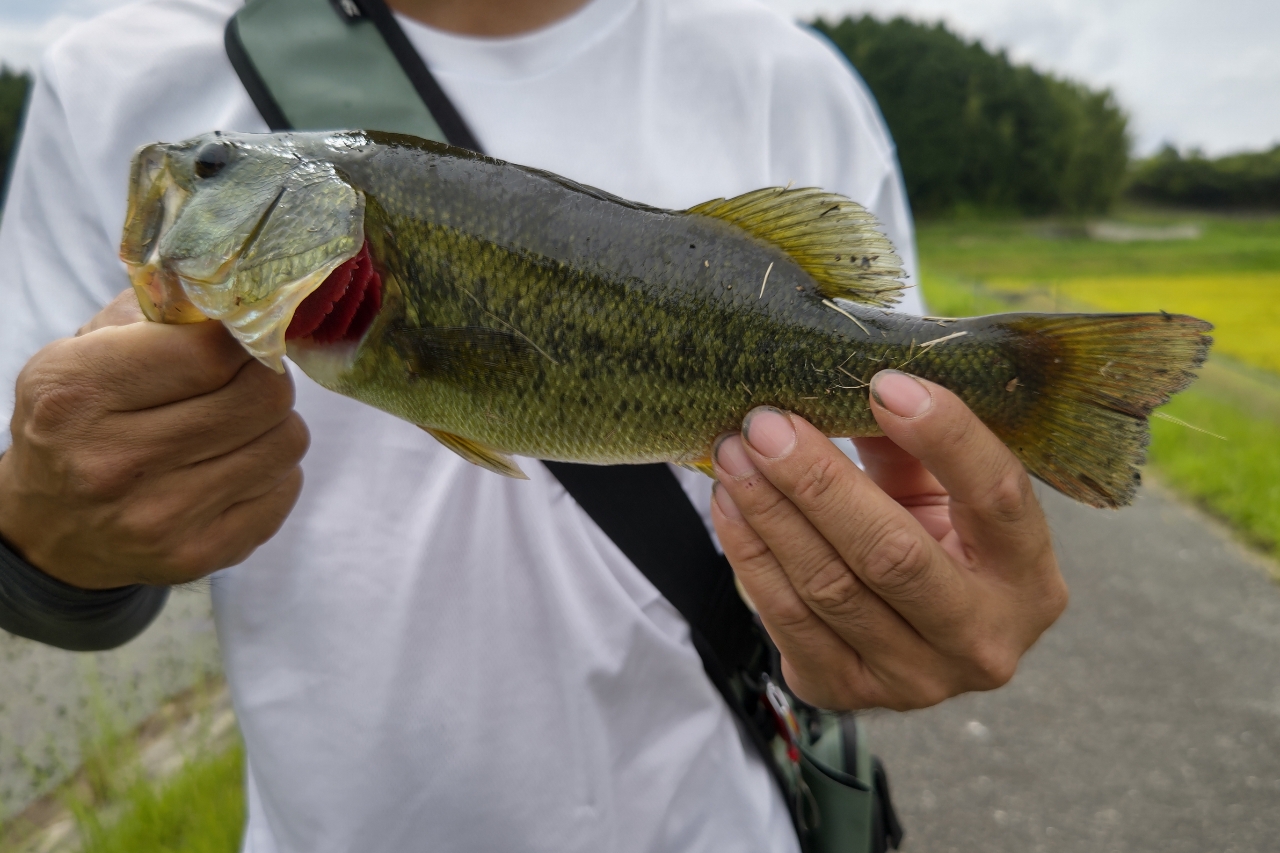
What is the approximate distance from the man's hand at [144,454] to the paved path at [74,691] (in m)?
2.43

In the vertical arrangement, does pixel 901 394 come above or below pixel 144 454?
above

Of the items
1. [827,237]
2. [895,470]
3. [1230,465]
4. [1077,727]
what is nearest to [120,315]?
[827,237]

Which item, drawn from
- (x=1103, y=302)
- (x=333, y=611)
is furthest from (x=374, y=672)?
(x=1103, y=302)

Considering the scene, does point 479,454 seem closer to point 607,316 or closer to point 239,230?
point 607,316

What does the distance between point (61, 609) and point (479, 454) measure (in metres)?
0.90

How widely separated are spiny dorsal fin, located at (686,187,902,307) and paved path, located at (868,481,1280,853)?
3.03 m

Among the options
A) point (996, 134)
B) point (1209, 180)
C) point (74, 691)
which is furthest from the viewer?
point (996, 134)

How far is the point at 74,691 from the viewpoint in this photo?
14.0 feet

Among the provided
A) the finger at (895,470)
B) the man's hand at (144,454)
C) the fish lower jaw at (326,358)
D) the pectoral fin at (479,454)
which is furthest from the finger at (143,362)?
the finger at (895,470)

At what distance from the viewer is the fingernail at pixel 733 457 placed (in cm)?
153

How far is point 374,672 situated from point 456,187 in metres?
1.03

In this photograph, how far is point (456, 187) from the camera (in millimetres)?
1464

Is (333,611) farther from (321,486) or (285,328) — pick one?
(285,328)

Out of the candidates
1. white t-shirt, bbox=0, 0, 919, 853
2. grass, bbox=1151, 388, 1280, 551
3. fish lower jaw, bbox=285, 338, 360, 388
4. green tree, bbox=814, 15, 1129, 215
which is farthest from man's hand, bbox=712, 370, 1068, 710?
green tree, bbox=814, 15, 1129, 215
